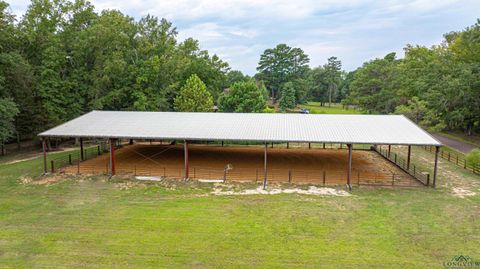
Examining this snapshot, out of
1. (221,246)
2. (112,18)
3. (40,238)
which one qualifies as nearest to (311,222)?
(221,246)

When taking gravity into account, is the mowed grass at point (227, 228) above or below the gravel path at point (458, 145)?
below

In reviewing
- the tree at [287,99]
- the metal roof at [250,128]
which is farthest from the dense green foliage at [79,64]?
the tree at [287,99]

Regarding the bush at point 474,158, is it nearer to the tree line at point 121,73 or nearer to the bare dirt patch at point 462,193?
the bare dirt patch at point 462,193

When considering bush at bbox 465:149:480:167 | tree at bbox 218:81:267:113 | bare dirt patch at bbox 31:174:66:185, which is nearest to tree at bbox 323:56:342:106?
tree at bbox 218:81:267:113

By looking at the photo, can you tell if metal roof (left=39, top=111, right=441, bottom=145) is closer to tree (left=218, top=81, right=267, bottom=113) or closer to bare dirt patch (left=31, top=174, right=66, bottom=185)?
bare dirt patch (left=31, top=174, right=66, bottom=185)

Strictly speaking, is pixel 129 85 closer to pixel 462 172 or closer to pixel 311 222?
pixel 311 222

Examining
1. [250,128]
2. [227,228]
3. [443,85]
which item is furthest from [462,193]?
[443,85]
